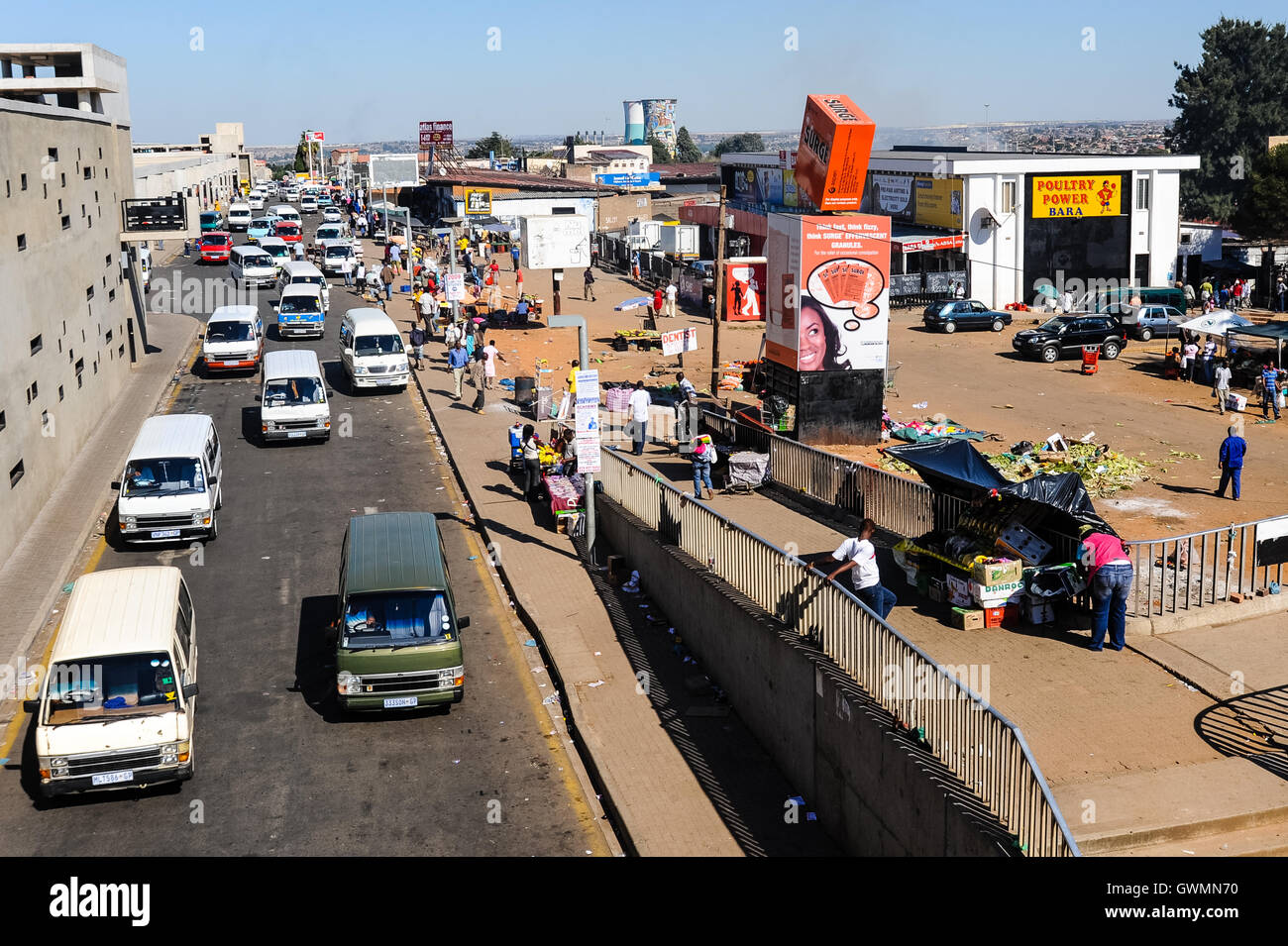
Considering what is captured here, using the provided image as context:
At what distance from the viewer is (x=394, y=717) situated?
15.3m

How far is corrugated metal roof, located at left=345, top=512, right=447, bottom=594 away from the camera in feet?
50.8

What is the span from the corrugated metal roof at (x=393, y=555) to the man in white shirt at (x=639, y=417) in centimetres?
1040

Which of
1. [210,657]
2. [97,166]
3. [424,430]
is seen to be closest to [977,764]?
[210,657]

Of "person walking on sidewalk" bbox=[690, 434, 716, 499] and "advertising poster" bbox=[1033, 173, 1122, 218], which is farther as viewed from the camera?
"advertising poster" bbox=[1033, 173, 1122, 218]

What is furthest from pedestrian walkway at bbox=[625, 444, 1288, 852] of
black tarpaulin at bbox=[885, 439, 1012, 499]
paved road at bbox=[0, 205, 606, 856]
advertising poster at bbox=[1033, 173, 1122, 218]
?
advertising poster at bbox=[1033, 173, 1122, 218]

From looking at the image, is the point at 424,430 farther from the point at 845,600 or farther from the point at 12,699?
the point at 845,600

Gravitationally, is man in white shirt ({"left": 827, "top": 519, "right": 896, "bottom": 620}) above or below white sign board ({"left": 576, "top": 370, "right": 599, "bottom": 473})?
below

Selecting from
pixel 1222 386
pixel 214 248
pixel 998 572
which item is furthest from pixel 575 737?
pixel 214 248

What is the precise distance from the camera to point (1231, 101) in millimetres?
108750

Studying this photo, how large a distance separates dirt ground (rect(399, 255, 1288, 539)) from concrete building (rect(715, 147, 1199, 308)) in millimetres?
2911

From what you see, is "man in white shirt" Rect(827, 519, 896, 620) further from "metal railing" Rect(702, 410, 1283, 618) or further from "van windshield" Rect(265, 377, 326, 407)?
"van windshield" Rect(265, 377, 326, 407)

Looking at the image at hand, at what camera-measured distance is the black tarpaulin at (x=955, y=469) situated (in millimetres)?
15883

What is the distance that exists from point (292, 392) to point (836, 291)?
13.5m

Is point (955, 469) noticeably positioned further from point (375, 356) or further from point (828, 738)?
point (375, 356)
